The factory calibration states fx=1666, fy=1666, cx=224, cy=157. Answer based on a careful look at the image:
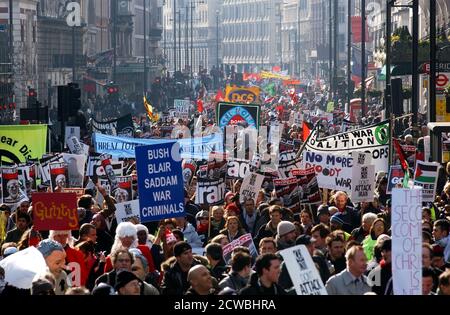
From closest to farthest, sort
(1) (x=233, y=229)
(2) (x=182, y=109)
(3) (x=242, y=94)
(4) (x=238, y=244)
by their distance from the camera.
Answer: (4) (x=238, y=244) → (1) (x=233, y=229) → (3) (x=242, y=94) → (2) (x=182, y=109)

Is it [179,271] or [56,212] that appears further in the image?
[56,212]

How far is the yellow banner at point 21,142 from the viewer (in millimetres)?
24016

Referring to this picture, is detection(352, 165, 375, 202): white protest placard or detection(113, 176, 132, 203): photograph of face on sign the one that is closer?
detection(352, 165, 375, 202): white protest placard

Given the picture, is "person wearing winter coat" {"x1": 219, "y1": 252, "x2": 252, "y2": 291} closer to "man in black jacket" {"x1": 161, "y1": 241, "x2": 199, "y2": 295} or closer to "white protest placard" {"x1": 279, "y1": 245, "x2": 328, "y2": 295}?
"man in black jacket" {"x1": 161, "y1": 241, "x2": 199, "y2": 295}

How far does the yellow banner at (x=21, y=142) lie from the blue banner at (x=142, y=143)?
276 cm

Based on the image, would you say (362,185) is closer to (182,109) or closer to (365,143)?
(365,143)

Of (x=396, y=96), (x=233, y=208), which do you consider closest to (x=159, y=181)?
(x=233, y=208)

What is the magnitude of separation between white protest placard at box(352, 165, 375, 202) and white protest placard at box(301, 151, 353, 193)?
25.5 inches

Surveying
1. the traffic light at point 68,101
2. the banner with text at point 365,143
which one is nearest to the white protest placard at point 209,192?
the banner with text at point 365,143

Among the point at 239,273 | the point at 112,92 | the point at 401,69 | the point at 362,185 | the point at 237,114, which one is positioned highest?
the point at 401,69

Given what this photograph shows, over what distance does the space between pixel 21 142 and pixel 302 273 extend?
14.5 m

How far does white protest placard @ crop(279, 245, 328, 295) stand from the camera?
1000cm

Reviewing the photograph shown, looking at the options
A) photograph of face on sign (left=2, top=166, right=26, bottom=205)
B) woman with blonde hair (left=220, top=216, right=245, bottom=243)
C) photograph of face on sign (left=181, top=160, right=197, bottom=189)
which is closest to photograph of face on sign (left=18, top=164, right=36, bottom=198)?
photograph of face on sign (left=2, top=166, right=26, bottom=205)

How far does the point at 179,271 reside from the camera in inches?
494
